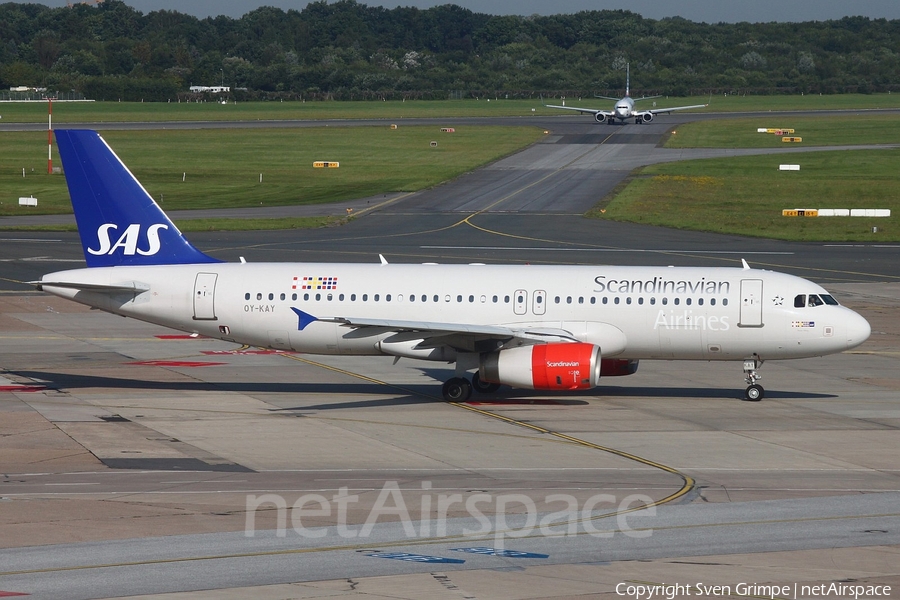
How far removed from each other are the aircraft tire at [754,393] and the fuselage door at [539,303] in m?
7.30

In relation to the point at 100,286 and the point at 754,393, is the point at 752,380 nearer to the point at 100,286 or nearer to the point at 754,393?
the point at 754,393

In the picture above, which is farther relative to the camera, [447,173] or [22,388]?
[447,173]

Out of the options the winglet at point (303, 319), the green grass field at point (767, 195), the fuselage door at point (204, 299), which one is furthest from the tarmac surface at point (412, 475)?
the green grass field at point (767, 195)

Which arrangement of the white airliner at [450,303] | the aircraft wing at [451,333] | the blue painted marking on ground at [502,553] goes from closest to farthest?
the blue painted marking on ground at [502,553] < the aircraft wing at [451,333] < the white airliner at [450,303]

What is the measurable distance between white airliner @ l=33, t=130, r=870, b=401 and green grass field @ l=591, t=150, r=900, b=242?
46823 millimetres

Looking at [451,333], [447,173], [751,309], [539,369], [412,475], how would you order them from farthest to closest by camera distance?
1. [447,173]
2. [751,309]
3. [451,333]
4. [539,369]
5. [412,475]

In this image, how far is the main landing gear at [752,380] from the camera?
3747 centimetres

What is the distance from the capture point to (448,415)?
35.0m

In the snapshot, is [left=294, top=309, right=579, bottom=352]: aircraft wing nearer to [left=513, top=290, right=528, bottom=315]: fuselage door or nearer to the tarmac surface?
[left=513, top=290, right=528, bottom=315]: fuselage door

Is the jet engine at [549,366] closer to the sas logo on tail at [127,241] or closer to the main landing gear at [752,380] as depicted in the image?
the main landing gear at [752,380]

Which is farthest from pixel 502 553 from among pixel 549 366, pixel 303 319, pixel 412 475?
pixel 303 319

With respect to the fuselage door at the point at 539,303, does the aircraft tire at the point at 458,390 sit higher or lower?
lower

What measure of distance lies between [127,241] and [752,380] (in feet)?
71.1

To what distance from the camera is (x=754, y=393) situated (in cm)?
3744
